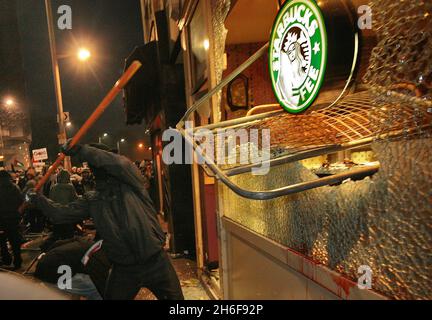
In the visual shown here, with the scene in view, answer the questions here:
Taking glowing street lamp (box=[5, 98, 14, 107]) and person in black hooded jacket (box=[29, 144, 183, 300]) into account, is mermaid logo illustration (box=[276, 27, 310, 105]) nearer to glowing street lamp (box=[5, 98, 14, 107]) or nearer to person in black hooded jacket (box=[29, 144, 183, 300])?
person in black hooded jacket (box=[29, 144, 183, 300])

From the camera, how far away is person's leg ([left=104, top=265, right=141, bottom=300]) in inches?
130

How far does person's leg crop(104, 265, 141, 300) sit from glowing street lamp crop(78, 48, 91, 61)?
444 inches

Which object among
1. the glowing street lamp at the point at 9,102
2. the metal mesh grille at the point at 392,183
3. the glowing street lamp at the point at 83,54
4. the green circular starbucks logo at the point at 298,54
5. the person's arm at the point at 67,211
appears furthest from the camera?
the glowing street lamp at the point at 9,102

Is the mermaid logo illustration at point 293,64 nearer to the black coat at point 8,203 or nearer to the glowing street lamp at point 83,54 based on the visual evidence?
the black coat at point 8,203

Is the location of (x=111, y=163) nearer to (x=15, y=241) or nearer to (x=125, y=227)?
(x=125, y=227)

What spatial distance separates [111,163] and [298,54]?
2450 millimetres

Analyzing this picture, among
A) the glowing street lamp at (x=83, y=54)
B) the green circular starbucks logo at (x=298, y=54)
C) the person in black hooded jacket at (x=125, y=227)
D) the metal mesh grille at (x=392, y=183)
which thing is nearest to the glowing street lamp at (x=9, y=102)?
the glowing street lamp at (x=83, y=54)

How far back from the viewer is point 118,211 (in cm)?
342

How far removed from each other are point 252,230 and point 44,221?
33.0 feet

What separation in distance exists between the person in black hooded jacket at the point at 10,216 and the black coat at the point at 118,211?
4.64 meters

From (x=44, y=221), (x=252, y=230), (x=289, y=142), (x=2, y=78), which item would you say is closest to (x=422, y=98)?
(x=289, y=142)

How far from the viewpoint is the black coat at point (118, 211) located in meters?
3.32

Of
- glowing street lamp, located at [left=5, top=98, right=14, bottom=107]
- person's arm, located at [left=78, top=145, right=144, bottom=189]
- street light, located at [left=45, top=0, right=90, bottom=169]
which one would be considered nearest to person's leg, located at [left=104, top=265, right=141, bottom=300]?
person's arm, located at [left=78, top=145, right=144, bottom=189]
